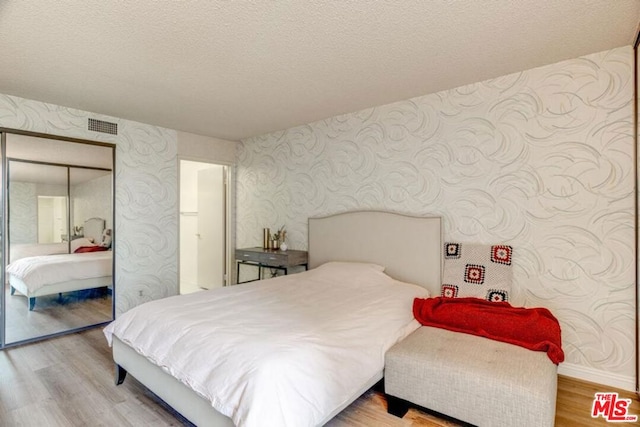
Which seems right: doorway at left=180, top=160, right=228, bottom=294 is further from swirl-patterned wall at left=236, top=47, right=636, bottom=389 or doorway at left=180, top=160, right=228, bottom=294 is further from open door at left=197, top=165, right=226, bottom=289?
swirl-patterned wall at left=236, top=47, right=636, bottom=389

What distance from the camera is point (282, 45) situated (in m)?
2.18

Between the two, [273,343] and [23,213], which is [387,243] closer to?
[273,343]

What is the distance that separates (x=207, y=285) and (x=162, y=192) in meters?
1.86

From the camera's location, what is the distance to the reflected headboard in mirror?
363 centimetres

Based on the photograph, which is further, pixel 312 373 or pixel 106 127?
pixel 106 127

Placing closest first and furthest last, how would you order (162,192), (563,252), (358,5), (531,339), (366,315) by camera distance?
1. (358,5)
2. (531,339)
3. (366,315)
4. (563,252)
5. (162,192)

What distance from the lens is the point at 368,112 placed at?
11.8ft

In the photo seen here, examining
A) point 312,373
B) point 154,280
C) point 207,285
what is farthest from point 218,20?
point 207,285

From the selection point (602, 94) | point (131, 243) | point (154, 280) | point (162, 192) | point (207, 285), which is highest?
point (602, 94)

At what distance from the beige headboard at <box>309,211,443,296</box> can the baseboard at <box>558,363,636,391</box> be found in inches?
42.6

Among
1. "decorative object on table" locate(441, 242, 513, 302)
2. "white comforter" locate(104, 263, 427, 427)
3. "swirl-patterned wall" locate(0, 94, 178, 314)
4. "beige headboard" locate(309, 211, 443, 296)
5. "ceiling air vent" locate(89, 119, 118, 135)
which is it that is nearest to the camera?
"white comforter" locate(104, 263, 427, 427)

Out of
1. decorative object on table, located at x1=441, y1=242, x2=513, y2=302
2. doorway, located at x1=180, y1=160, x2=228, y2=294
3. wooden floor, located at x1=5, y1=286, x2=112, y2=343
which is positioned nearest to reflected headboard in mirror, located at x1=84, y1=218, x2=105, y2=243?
wooden floor, located at x1=5, y1=286, x2=112, y2=343

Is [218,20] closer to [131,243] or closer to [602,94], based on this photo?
[602,94]

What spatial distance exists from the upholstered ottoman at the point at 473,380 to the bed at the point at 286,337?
6.3 inches
